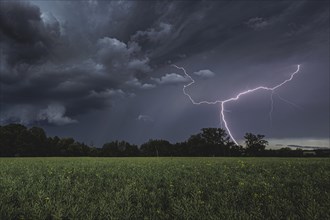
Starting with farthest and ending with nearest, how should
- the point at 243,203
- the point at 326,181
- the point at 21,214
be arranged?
the point at 326,181 → the point at 243,203 → the point at 21,214

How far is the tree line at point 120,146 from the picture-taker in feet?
374

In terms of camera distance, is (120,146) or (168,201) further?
(120,146)

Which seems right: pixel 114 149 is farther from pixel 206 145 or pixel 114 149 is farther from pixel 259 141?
pixel 259 141

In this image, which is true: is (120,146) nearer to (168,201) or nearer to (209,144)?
(209,144)

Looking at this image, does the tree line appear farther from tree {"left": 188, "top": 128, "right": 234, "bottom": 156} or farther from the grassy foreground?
the grassy foreground

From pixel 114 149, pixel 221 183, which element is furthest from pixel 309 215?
pixel 114 149

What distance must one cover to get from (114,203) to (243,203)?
4.07 metres

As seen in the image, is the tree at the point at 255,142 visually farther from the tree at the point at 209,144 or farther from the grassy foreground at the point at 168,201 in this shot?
the grassy foreground at the point at 168,201

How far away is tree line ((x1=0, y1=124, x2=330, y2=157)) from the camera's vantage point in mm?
114062

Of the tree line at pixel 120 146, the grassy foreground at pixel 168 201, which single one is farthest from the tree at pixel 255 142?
the grassy foreground at pixel 168 201

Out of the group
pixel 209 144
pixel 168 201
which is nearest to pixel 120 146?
pixel 209 144

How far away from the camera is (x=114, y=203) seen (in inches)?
343

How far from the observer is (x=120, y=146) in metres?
133

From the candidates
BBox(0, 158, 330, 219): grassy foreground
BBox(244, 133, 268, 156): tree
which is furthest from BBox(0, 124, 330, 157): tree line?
BBox(0, 158, 330, 219): grassy foreground
